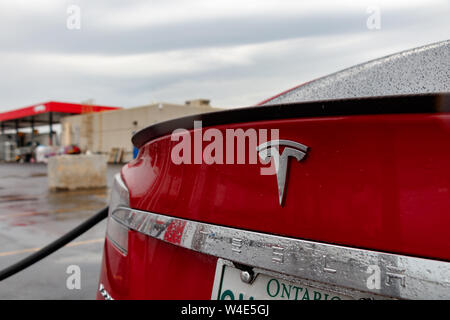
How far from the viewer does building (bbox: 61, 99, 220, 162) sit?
26969mm

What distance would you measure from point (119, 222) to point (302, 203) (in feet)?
2.83

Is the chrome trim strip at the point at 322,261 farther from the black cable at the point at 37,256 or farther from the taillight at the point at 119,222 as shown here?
the black cable at the point at 37,256

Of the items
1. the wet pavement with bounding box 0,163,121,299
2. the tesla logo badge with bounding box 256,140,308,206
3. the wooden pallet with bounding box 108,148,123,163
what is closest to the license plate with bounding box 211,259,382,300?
the tesla logo badge with bounding box 256,140,308,206

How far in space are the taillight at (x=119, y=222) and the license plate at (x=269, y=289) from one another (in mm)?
504

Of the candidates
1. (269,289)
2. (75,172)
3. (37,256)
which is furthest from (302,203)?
(75,172)

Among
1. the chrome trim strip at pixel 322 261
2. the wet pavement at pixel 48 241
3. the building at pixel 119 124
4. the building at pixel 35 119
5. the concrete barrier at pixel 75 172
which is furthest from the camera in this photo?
the building at pixel 35 119

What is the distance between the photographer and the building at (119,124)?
27.0 meters

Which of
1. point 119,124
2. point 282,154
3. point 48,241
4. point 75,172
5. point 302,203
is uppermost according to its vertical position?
point 119,124

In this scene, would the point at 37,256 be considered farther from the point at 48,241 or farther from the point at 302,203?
the point at 302,203

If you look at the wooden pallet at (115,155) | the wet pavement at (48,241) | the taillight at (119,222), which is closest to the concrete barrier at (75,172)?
the wet pavement at (48,241)

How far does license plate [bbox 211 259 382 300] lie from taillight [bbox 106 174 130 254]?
0.50 metres

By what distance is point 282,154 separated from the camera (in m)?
1.12

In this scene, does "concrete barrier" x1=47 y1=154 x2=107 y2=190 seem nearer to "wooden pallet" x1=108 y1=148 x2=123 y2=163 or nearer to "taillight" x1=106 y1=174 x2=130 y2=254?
"taillight" x1=106 y1=174 x2=130 y2=254
